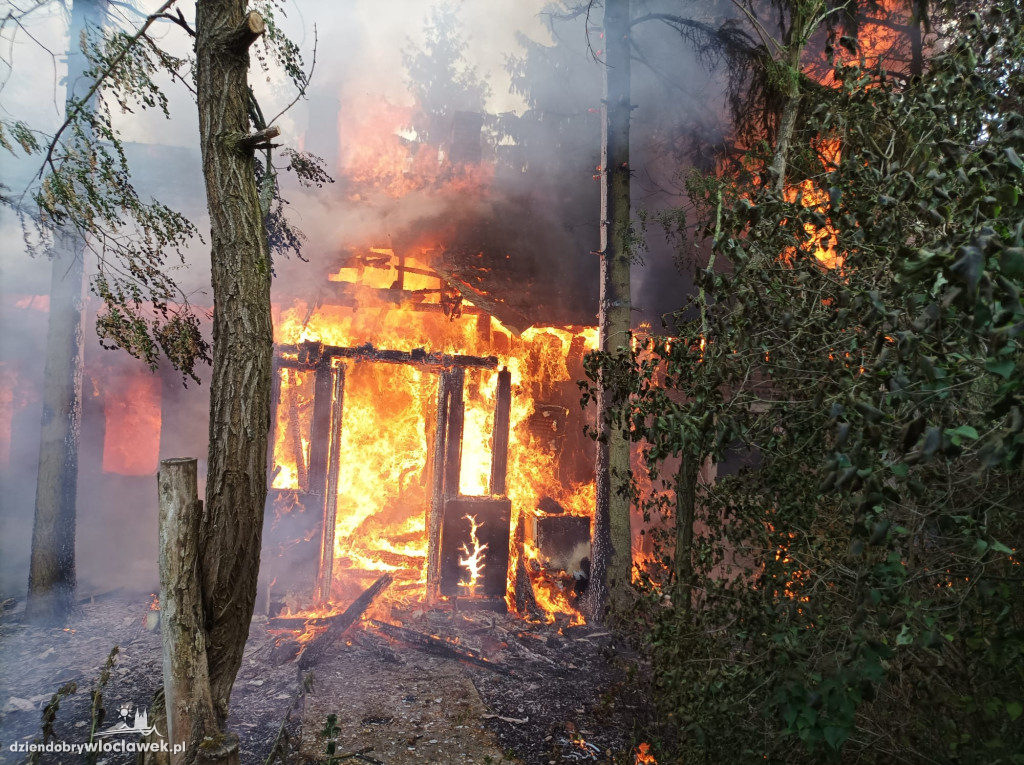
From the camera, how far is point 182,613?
3.70m

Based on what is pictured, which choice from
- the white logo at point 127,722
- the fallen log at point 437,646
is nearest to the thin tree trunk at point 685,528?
the fallen log at point 437,646

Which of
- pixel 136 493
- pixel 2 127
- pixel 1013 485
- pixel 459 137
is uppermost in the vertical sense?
pixel 459 137

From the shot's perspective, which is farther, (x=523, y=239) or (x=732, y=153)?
(x=523, y=239)

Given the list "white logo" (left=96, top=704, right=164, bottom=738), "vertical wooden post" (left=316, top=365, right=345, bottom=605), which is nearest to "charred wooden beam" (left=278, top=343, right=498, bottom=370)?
"vertical wooden post" (left=316, top=365, right=345, bottom=605)

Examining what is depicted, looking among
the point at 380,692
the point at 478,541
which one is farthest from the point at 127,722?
the point at 478,541

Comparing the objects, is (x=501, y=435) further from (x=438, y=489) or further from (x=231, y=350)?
(x=231, y=350)

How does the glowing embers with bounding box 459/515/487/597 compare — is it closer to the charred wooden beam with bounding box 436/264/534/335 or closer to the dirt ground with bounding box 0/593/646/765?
the dirt ground with bounding box 0/593/646/765

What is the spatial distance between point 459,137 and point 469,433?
26.4 ft

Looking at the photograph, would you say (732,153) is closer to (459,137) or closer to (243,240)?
(459,137)

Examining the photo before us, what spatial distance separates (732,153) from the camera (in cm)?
1118

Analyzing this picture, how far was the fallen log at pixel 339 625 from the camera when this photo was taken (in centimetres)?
838

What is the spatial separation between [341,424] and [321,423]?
354 mm

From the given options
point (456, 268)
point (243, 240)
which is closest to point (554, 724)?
point (243, 240)

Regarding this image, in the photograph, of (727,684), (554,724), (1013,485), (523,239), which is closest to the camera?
(1013,485)
